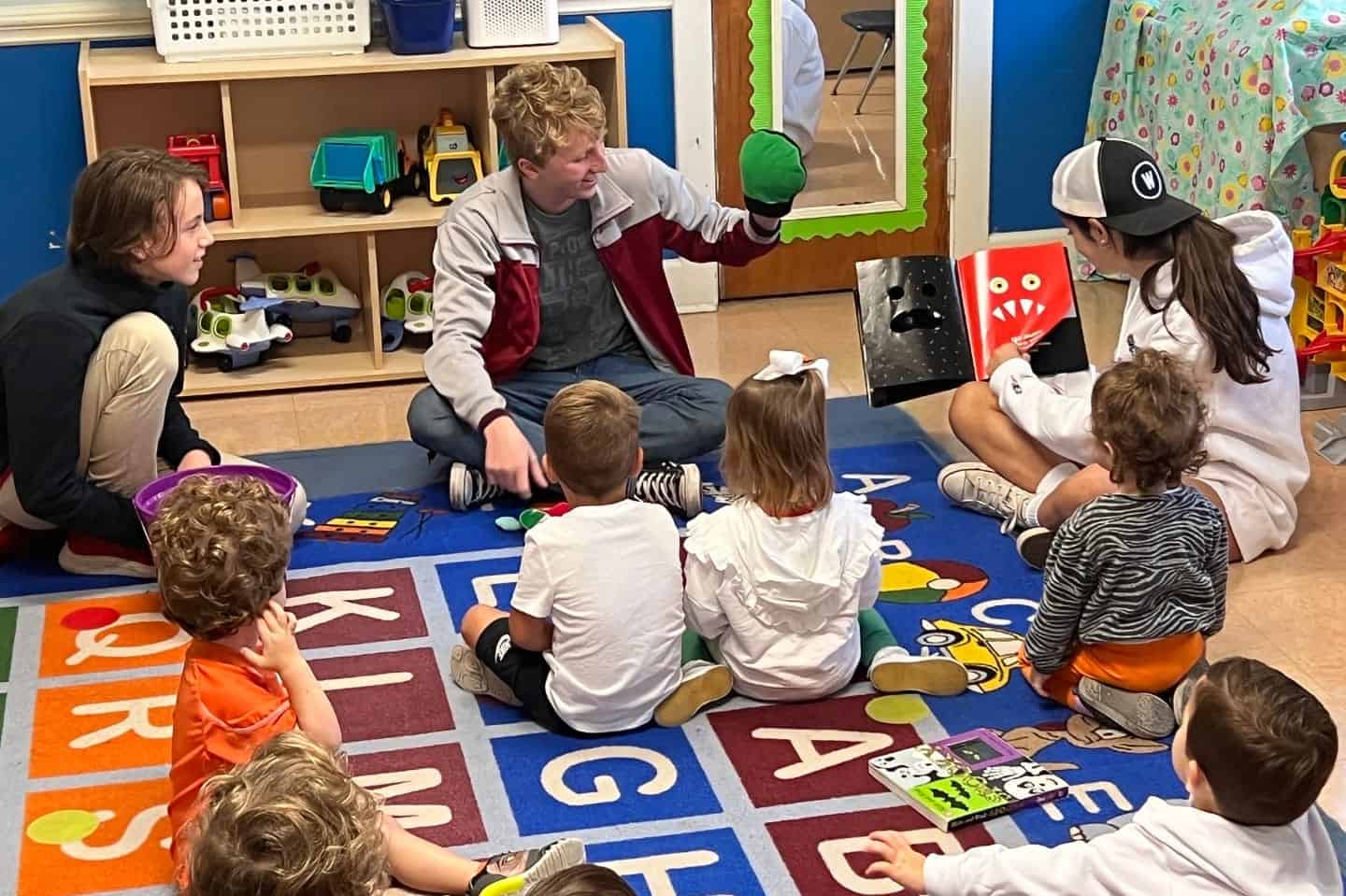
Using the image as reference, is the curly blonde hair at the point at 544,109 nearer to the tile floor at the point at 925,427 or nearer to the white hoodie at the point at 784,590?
the tile floor at the point at 925,427

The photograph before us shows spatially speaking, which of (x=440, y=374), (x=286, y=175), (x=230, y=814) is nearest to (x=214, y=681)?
(x=230, y=814)

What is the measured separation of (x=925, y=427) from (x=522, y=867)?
180 centimetres

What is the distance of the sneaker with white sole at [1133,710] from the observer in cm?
241

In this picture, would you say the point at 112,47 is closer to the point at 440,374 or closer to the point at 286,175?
the point at 286,175

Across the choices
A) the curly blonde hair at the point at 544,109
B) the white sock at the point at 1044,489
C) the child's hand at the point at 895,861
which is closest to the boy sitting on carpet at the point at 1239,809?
the child's hand at the point at 895,861

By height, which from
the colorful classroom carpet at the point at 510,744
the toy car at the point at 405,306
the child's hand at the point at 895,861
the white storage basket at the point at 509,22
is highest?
the white storage basket at the point at 509,22

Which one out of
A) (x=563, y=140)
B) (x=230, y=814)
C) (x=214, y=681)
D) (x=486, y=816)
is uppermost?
(x=563, y=140)

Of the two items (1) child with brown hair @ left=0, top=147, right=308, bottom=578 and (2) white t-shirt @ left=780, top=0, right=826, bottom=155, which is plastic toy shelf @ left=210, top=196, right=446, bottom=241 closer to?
(1) child with brown hair @ left=0, top=147, right=308, bottom=578

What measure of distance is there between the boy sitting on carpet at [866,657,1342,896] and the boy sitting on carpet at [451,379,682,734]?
81 cm

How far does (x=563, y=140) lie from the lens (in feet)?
10.4

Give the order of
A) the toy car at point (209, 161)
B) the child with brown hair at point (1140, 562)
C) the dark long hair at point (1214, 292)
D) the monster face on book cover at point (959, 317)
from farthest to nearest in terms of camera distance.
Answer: the toy car at point (209, 161) → the monster face on book cover at point (959, 317) → the dark long hair at point (1214, 292) → the child with brown hair at point (1140, 562)

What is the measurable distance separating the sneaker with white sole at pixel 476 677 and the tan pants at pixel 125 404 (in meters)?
0.71

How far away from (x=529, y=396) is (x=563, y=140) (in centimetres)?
51

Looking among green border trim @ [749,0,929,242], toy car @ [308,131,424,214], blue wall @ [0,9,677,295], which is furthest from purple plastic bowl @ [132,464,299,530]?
green border trim @ [749,0,929,242]
